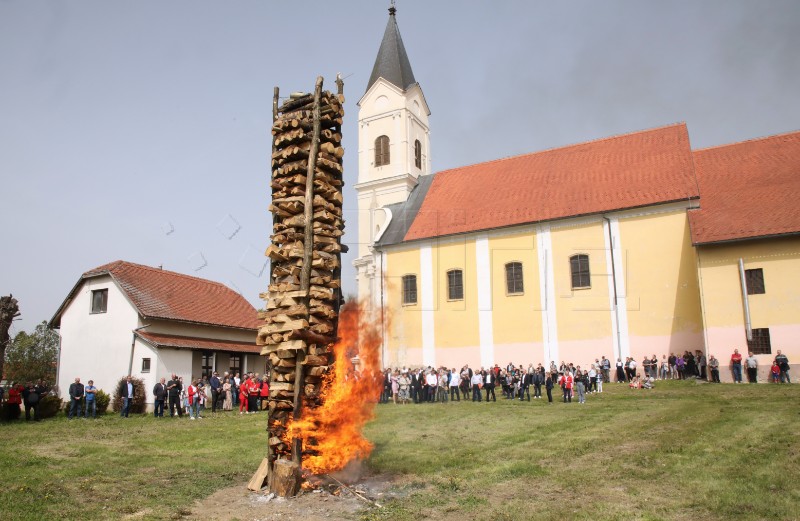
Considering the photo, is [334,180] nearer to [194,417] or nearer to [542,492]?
[542,492]

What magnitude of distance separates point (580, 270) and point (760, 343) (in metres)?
10.1

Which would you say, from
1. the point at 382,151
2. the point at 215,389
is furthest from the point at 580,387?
the point at 382,151

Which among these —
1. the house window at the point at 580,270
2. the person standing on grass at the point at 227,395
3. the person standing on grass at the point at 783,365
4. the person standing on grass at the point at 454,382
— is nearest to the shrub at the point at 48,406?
the person standing on grass at the point at 227,395

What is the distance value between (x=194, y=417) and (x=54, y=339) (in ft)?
Result: 185

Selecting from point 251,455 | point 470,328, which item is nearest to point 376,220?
point 470,328

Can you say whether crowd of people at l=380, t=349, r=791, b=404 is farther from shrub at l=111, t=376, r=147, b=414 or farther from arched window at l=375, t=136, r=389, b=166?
arched window at l=375, t=136, r=389, b=166

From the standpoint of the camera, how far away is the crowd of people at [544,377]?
1069 inches

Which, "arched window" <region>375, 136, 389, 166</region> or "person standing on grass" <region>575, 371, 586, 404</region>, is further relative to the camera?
"arched window" <region>375, 136, 389, 166</region>

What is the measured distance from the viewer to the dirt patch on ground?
27.1 ft

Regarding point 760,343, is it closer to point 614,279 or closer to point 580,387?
point 614,279

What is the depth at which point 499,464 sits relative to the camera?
1151 cm

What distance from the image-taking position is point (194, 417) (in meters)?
24.3

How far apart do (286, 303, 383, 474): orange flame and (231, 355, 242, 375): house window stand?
85.6 feet

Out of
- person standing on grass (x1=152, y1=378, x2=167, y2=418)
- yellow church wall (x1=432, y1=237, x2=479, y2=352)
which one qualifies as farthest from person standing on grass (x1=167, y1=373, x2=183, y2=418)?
yellow church wall (x1=432, y1=237, x2=479, y2=352)
